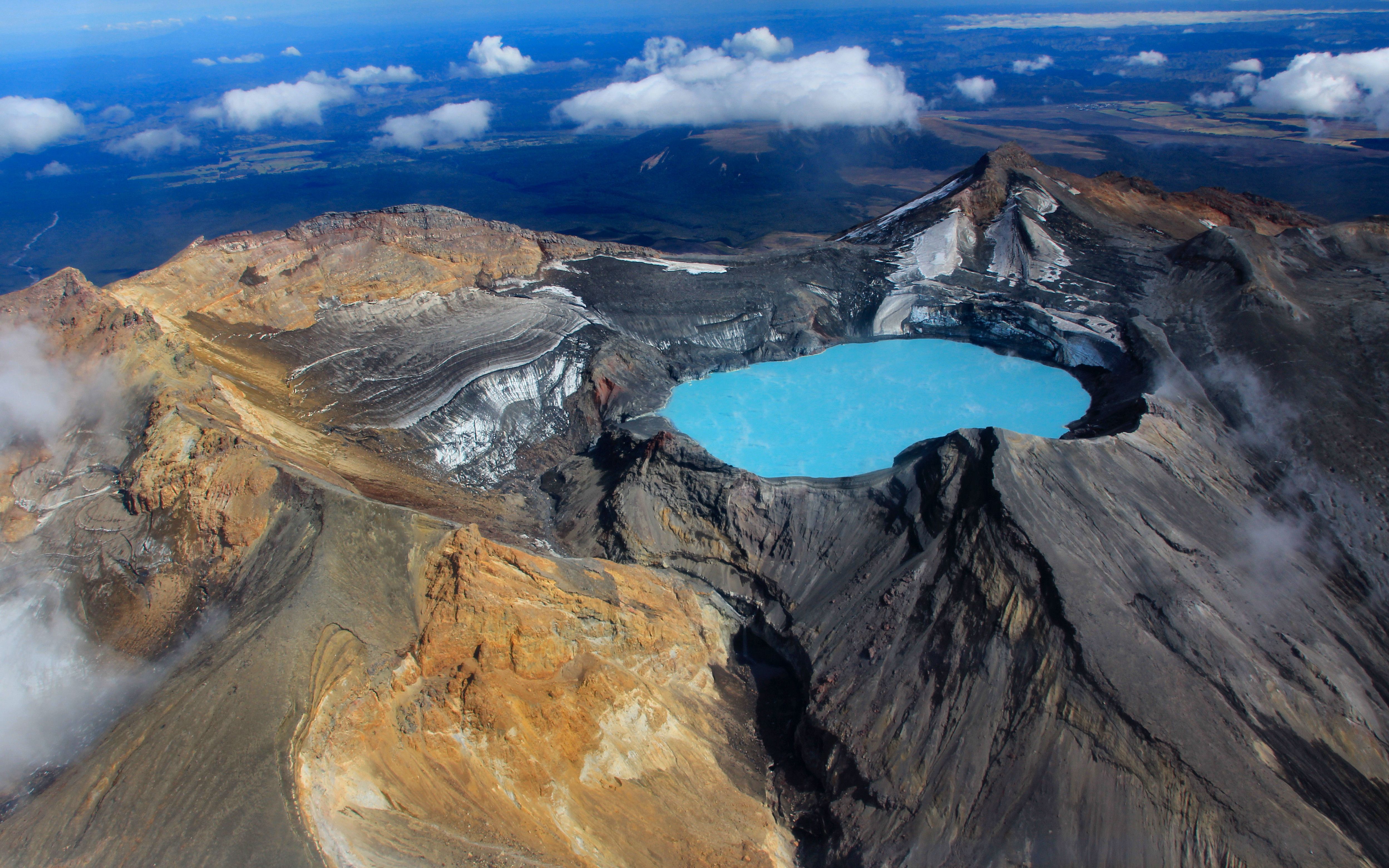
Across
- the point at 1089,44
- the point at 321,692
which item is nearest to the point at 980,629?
the point at 321,692

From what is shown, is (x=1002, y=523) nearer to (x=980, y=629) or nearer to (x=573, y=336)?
(x=980, y=629)

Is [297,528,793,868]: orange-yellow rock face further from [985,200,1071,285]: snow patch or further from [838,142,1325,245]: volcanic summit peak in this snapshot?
[838,142,1325,245]: volcanic summit peak

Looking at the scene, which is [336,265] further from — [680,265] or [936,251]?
[936,251]

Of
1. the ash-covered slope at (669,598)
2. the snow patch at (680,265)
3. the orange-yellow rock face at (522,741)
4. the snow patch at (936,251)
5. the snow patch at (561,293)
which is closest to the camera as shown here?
the orange-yellow rock face at (522,741)

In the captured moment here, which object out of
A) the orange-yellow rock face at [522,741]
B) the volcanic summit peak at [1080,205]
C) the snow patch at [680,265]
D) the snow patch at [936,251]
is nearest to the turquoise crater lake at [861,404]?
the snow patch at [936,251]

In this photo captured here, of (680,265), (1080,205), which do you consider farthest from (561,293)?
(1080,205)

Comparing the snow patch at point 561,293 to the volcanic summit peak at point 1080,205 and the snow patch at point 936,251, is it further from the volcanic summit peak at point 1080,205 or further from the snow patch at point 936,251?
the volcanic summit peak at point 1080,205
